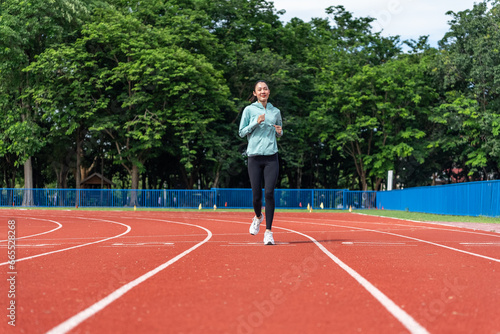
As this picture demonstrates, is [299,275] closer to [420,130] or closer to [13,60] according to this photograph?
[13,60]

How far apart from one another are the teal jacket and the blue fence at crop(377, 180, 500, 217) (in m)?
13.9

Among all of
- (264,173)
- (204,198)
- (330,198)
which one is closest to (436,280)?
(264,173)

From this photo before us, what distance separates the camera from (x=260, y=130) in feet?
26.6

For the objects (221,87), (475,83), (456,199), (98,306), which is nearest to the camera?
(98,306)

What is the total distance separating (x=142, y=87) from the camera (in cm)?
3475

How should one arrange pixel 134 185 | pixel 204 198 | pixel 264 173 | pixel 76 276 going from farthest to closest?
pixel 134 185 → pixel 204 198 → pixel 264 173 → pixel 76 276

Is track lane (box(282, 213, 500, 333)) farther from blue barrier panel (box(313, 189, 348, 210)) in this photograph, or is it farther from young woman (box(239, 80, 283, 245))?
blue barrier panel (box(313, 189, 348, 210))

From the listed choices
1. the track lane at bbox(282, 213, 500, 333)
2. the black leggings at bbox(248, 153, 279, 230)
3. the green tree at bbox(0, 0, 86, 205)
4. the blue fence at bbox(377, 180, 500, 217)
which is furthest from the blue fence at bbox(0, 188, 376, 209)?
the track lane at bbox(282, 213, 500, 333)

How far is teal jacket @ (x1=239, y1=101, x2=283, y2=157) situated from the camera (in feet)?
26.3

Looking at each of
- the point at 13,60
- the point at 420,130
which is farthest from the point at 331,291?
the point at 420,130

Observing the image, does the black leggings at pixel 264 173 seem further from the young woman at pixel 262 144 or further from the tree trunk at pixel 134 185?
the tree trunk at pixel 134 185

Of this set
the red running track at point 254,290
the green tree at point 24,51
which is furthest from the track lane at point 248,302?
the green tree at point 24,51

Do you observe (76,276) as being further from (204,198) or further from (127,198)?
(127,198)

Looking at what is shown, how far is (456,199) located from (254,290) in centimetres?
2038
